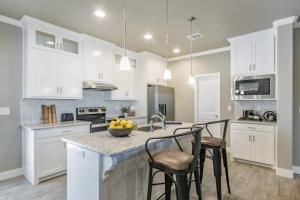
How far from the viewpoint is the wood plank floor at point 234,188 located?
2.48 meters

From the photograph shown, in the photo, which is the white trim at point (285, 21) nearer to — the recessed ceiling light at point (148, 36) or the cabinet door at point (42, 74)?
the recessed ceiling light at point (148, 36)

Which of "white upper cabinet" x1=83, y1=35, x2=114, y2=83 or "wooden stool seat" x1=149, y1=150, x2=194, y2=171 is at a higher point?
"white upper cabinet" x1=83, y1=35, x2=114, y2=83

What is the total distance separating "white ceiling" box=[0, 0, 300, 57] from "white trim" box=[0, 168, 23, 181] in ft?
8.53

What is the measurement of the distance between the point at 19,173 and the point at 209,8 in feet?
13.7

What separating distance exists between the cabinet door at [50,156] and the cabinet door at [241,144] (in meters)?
3.44

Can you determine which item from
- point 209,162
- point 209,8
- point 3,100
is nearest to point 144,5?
point 209,8

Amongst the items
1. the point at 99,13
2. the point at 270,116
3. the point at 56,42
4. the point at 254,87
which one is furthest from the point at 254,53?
the point at 56,42

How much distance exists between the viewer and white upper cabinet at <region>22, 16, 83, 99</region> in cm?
305

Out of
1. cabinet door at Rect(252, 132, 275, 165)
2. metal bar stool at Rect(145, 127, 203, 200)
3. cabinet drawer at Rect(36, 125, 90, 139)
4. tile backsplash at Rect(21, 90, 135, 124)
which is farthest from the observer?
cabinet door at Rect(252, 132, 275, 165)

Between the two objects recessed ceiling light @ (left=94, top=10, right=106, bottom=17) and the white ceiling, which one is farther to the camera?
recessed ceiling light @ (left=94, top=10, right=106, bottom=17)

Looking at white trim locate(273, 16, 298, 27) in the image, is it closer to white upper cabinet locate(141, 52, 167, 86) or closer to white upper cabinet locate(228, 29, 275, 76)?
white upper cabinet locate(228, 29, 275, 76)

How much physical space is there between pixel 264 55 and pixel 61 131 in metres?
4.19

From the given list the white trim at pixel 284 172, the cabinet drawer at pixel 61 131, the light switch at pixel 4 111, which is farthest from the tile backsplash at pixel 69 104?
the white trim at pixel 284 172

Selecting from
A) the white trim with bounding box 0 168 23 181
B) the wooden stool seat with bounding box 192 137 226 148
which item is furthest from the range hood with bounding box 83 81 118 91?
the wooden stool seat with bounding box 192 137 226 148
